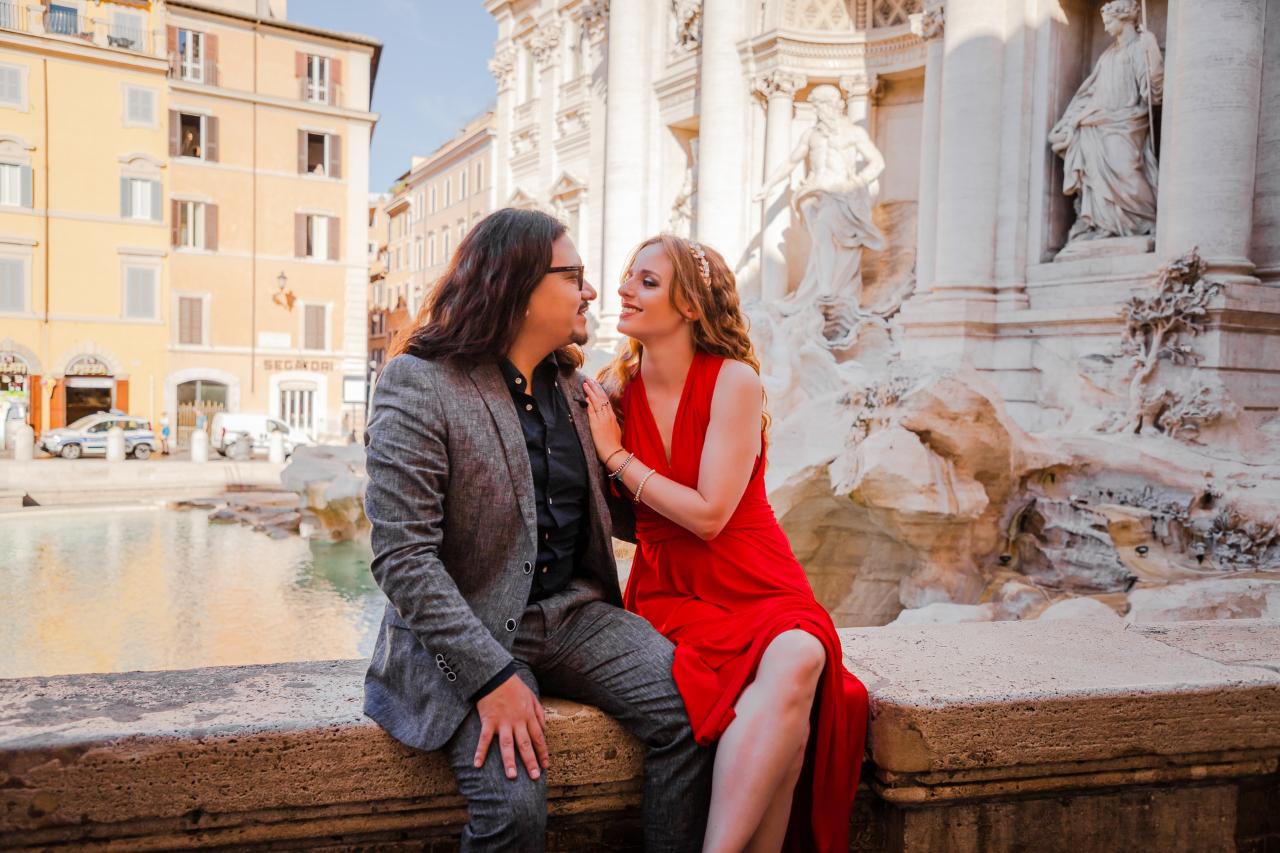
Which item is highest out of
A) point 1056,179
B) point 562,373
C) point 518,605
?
point 1056,179

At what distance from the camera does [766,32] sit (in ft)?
47.5

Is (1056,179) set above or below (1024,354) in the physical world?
above

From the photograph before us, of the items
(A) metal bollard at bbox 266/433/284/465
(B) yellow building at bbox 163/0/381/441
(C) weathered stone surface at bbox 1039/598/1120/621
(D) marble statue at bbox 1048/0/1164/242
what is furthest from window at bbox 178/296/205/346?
(C) weathered stone surface at bbox 1039/598/1120/621

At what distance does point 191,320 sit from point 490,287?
87.8 feet

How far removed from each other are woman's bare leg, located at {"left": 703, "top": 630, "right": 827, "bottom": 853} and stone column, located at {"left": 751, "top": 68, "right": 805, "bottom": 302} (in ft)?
41.6

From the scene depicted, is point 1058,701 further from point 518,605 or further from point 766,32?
point 766,32

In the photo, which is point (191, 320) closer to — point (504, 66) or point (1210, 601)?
point (504, 66)

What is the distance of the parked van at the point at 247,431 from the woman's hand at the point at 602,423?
1957 centimetres

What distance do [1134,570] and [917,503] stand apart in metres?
1.31

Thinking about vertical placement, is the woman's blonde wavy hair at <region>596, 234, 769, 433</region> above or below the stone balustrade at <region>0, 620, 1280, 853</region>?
above

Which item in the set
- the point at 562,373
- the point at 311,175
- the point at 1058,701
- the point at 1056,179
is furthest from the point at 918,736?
the point at 311,175

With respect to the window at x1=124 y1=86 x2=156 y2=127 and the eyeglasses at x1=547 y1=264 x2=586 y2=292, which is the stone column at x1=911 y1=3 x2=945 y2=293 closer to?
the eyeglasses at x1=547 y1=264 x2=586 y2=292

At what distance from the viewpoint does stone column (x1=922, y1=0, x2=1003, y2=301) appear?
10.2m

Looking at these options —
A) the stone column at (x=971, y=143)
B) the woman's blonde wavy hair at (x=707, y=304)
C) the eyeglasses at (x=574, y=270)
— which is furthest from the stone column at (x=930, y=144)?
the eyeglasses at (x=574, y=270)
